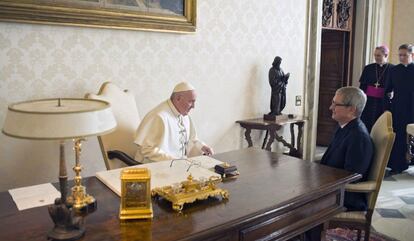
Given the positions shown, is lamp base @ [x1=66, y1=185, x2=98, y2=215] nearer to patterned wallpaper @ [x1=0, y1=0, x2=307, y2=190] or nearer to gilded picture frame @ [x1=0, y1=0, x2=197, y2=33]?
patterned wallpaper @ [x1=0, y1=0, x2=307, y2=190]

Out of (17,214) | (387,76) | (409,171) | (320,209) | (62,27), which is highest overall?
(62,27)

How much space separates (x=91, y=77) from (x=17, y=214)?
5.15 ft

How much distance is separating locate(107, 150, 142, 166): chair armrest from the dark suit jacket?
1252mm

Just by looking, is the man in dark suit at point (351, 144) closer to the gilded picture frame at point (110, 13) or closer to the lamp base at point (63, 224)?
the gilded picture frame at point (110, 13)

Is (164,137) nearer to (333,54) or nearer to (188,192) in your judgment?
(188,192)

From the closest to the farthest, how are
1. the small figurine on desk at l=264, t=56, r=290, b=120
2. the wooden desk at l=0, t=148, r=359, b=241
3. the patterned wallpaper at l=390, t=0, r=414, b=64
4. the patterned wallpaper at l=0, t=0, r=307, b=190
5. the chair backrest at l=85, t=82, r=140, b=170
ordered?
the wooden desk at l=0, t=148, r=359, b=241 < the patterned wallpaper at l=0, t=0, r=307, b=190 < the chair backrest at l=85, t=82, r=140, b=170 < the small figurine on desk at l=264, t=56, r=290, b=120 < the patterned wallpaper at l=390, t=0, r=414, b=64

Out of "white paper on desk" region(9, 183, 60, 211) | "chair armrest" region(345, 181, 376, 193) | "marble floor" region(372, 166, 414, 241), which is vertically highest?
"white paper on desk" region(9, 183, 60, 211)

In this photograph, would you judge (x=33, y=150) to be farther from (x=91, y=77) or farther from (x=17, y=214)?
(x=17, y=214)

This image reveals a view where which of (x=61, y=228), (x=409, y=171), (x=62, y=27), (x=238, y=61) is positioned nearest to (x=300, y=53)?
(x=238, y=61)

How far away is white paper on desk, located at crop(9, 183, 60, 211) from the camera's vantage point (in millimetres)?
1668

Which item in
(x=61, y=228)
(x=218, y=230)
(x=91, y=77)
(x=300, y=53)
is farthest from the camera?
(x=300, y=53)

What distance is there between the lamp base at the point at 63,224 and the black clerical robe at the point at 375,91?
15.0ft

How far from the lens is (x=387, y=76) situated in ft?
16.5

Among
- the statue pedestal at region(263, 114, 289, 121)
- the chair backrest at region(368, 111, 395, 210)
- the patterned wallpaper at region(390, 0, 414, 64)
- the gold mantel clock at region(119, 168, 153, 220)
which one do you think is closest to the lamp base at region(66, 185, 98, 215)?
the gold mantel clock at region(119, 168, 153, 220)
